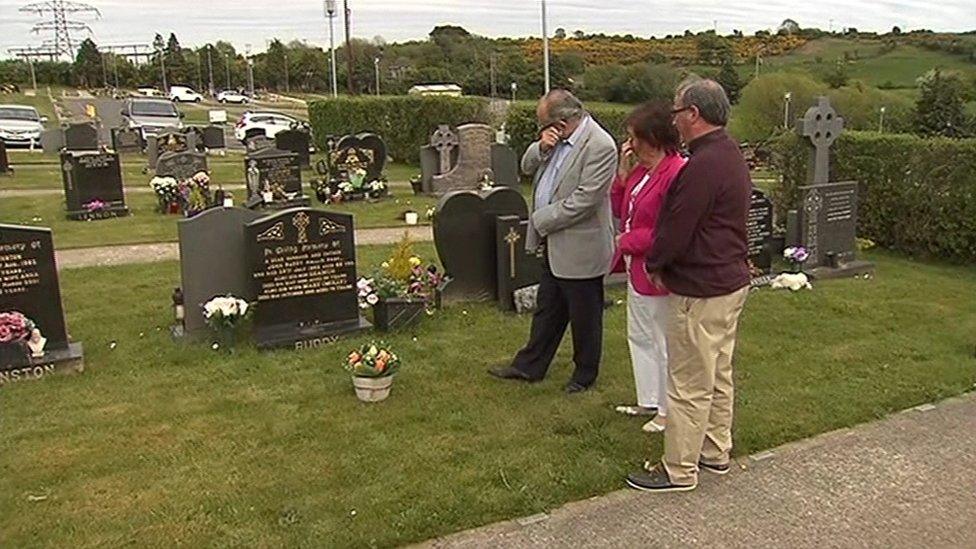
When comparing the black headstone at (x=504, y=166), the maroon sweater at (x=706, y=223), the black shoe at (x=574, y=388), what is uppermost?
the maroon sweater at (x=706, y=223)

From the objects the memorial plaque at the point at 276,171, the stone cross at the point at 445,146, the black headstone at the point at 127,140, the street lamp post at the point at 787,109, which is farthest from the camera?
the street lamp post at the point at 787,109

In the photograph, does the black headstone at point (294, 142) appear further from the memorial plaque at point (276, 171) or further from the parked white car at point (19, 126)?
the parked white car at point (19, 126)

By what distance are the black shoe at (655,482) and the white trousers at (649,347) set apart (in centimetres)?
57

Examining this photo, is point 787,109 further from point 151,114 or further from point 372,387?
point 372,387

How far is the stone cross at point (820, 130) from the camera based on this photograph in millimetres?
9703

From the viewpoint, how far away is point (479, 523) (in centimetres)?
394

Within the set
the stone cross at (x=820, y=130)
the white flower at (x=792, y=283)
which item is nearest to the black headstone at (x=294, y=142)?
the stone cross at (x=820, y=130)

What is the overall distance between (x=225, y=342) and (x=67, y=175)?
859cm

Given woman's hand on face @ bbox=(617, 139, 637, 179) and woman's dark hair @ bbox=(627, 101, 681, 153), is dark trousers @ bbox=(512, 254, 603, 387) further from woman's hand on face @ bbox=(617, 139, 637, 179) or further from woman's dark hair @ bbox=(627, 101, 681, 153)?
woman's dark hair @ bbox=(627, 101, 681, 153)

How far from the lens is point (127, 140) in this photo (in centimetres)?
2603

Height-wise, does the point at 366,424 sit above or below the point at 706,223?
below

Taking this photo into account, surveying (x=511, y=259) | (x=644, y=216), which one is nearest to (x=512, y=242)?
(x=511, y=259)

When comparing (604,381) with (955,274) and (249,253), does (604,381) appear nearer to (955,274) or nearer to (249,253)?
(249,253)

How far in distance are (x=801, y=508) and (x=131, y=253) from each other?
896 centimetres
